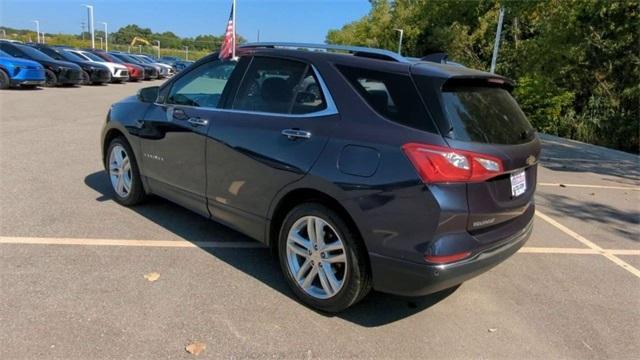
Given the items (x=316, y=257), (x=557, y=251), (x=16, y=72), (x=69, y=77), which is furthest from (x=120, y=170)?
(x=69, y=77)

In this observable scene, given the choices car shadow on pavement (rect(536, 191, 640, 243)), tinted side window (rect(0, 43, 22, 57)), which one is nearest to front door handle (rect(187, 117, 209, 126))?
car shadow on pavement (rect(536, 191, 640, 243))

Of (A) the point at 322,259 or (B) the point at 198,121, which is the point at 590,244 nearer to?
(A) the point at 322,259

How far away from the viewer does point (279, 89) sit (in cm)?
381

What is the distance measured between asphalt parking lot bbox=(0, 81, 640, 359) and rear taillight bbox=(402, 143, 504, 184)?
1.10 meters

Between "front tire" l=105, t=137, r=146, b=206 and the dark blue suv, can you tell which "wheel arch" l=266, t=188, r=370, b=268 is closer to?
the dark blue suv

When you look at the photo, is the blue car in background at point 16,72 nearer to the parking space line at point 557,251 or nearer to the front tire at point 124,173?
the front tire at point 124,173

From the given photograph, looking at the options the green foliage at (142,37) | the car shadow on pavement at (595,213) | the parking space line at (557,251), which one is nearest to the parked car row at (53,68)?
the car shadow on pavement at (595,213)

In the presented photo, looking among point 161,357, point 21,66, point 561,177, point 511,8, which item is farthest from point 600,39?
point 21,66

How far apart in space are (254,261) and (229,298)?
679 millimetres

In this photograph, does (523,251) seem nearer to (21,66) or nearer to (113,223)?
(113,223)

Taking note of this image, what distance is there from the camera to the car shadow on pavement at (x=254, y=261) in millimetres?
3578

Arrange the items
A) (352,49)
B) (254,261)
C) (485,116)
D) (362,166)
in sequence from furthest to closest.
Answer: (254,261) → (352,49) → (485,116) → (362,166)

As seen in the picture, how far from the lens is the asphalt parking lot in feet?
10.2

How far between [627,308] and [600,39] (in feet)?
41.6
